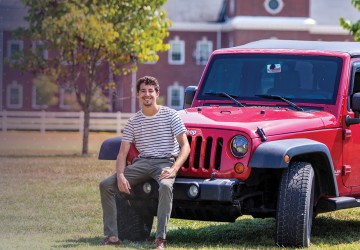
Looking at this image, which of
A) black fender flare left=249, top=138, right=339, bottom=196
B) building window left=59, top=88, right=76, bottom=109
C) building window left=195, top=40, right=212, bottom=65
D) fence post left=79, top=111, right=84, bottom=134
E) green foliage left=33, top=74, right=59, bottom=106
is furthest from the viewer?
building window left=195, top=40, right=212, bottom=65

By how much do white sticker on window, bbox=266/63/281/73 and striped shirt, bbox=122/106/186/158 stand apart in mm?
2093

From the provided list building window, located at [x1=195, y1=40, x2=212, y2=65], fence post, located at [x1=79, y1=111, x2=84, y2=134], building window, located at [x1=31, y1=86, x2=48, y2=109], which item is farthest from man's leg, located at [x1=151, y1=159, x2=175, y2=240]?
building window, located at [x1=195, y1=40, x2=212, y2=65]

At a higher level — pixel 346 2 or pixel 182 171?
pixel 346 2

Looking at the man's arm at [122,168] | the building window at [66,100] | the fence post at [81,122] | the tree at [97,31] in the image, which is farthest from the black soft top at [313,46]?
Answer: the building window at [66,100]

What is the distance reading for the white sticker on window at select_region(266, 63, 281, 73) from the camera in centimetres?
1254

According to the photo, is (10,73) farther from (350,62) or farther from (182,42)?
(350,62)

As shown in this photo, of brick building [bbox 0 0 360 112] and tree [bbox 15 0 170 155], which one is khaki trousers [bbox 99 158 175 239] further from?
brick building [bbox 0 0 360 112]

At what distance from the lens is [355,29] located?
2942cm

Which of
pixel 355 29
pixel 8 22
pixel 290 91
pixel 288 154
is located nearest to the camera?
pixel 288 154

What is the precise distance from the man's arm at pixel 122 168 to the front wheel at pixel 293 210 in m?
1.40

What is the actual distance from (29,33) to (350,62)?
2714 centimetres

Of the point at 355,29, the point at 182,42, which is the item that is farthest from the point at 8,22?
the point at 355,29

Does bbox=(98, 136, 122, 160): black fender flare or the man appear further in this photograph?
bbox=(98, 136, 122, 160): black fender flare

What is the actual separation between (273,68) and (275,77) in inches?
4.5
